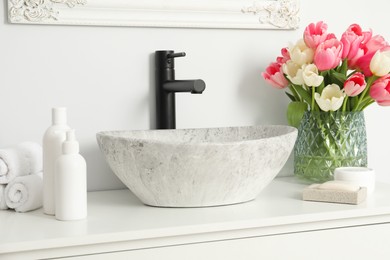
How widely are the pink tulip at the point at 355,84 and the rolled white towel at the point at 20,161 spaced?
67cm

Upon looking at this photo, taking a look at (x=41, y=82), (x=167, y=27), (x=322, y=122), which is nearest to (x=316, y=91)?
(x=322, y=122)

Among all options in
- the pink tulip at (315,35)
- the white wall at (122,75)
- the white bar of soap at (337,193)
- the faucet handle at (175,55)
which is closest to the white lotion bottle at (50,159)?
the white wall at (122,75)

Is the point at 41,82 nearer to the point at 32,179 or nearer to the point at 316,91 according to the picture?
the point at 32,179

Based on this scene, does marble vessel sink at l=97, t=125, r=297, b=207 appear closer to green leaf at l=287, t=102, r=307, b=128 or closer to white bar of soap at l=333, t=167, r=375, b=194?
white bar of soap at l=333, t=167, r=375, b=194

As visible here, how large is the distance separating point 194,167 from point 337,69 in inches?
20.3

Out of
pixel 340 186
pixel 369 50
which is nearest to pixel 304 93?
pixel 369 50

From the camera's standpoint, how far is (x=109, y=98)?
1465 millimetres

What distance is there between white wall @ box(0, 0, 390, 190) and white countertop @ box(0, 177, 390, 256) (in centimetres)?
22

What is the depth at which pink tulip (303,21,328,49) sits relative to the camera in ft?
4.69

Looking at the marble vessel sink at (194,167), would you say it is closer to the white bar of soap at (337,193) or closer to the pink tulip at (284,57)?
the white bar of soap at (337,193)

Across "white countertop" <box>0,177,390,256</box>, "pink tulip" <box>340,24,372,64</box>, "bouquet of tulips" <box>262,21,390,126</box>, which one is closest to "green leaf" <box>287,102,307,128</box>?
"bouquet of tulips" <box>262,21,390,126</box>

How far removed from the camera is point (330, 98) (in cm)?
145

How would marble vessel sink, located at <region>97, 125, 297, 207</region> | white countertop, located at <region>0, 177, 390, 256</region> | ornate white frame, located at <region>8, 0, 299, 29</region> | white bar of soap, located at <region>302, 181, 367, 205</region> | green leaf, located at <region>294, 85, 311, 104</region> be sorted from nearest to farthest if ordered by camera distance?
white countertop, located at <region>0, 177, 390, 256</region>
marble vessel sink, located at <region>97, 125, 297, 207</region>
white bar of soap, located at <region>302, 181, 367, 205</region>
ornate white frame, located at <region>8, 0, 299, 29</region>
green leaf, located at <region>294, 85, 311, 104</region>

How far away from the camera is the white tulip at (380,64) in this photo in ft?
4.60
